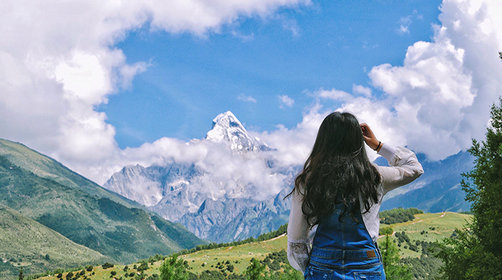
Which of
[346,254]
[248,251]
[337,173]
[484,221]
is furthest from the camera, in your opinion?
[248,251]

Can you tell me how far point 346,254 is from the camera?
3412mm

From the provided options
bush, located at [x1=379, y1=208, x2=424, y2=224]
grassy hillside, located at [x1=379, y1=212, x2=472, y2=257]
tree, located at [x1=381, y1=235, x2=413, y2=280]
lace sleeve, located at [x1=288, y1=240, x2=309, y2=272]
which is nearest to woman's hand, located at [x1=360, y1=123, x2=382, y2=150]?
lace sleeve, located at [x1=288, y1=240, x2=309, y2=272]

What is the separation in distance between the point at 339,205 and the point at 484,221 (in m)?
10.6

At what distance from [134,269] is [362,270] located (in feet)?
381

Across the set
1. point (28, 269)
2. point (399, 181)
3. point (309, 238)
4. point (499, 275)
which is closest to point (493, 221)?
point (499, 275)

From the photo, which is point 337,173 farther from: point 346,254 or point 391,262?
point 391,262

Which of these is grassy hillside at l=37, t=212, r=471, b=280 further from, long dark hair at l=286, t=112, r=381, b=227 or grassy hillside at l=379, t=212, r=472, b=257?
long dark hair at l=286, t=112, r=381, b=227

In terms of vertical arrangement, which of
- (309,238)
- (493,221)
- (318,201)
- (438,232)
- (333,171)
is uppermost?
(438,232)

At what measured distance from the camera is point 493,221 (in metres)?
10.8

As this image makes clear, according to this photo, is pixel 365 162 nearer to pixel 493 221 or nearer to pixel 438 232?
pixel 493 221

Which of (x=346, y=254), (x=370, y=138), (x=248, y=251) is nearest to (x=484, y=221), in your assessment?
(x=370, y=138)

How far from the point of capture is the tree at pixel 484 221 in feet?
34.3

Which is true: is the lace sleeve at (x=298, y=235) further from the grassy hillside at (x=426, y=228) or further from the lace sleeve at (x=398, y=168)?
the grassy hillside at (x=426, y=228)

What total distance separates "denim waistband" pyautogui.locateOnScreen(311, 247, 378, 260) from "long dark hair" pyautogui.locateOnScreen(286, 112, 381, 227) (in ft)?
0.86
